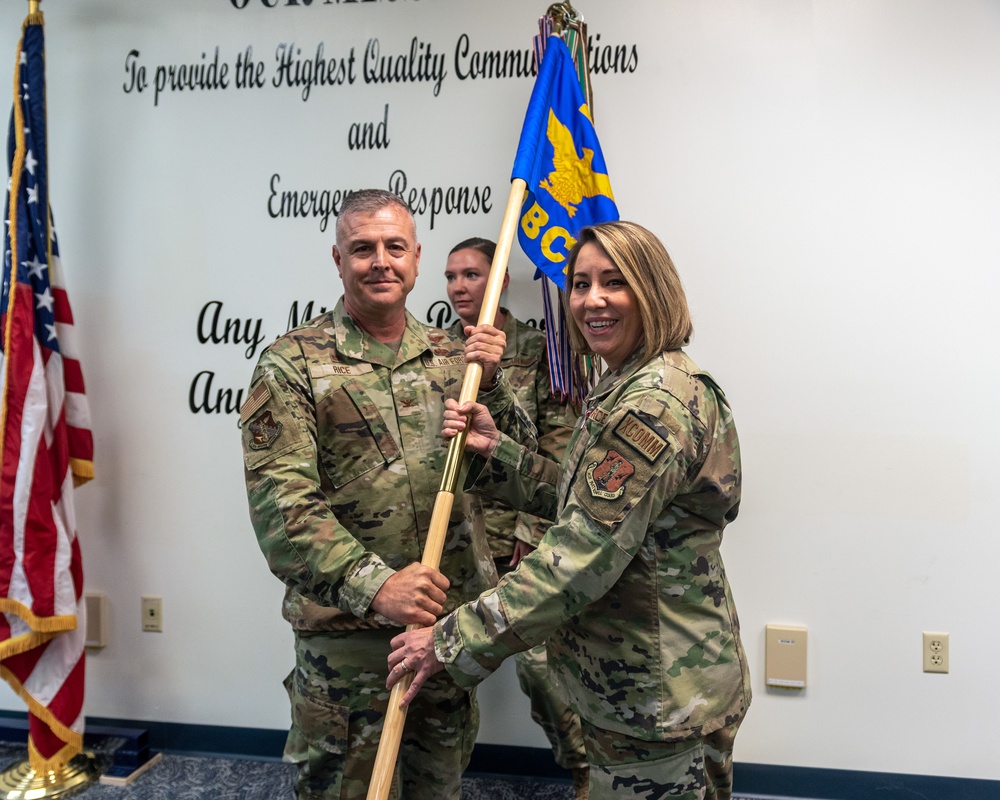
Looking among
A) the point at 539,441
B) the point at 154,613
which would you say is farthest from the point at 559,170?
the point at 154,613

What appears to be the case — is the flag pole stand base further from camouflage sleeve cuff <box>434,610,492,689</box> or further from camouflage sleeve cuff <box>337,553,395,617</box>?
camouflage sleeve cuff <box>434,610,492,689</box>

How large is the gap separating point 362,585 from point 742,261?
5.06 feet

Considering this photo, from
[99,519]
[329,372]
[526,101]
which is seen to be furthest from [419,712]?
[526,101]

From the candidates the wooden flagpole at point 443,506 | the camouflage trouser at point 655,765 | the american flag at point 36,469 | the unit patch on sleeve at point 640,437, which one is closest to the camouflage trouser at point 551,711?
the wooden flagpole at point 443,506

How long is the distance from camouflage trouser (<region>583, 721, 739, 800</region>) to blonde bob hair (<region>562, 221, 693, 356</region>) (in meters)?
0.69

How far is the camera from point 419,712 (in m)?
1.78

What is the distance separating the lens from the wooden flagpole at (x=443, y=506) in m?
1.38

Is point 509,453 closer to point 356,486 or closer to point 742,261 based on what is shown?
point 356,486

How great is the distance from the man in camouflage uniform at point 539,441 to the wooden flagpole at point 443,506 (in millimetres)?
393

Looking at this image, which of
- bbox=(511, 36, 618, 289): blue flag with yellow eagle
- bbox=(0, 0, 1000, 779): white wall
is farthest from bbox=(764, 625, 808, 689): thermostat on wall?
bbox=(511, 36, 618, 289): blue flag with yellow eagle

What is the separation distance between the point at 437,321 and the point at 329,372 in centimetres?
88

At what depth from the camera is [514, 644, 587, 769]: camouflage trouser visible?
2.29m

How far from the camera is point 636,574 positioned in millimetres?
1325

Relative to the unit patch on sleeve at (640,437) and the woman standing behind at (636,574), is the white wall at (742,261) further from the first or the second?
the unit patch on sleeve at (640,437)
